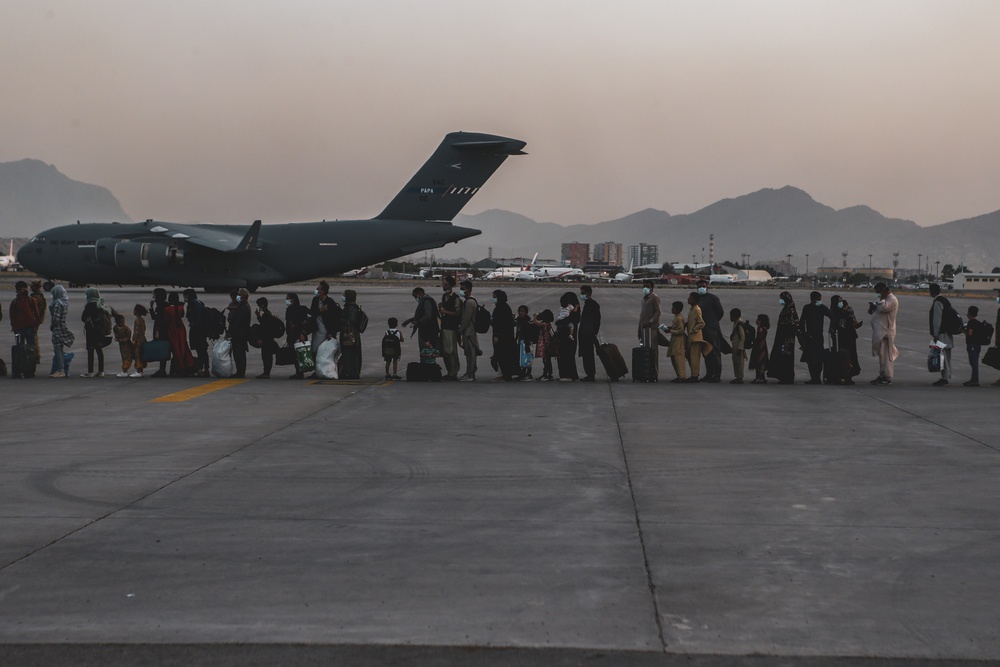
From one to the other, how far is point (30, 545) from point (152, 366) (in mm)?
15056

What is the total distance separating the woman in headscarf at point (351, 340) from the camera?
711 inches

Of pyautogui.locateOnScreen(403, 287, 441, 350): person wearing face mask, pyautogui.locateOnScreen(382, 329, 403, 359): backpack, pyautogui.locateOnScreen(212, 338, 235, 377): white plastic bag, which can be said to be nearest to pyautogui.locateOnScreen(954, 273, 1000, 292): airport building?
pyautogui.locateOnScreen(403, 287, 441, 350): person wearing face mask

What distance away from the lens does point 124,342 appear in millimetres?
18469

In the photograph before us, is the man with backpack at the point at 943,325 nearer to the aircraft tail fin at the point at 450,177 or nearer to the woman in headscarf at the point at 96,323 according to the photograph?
the woman in headscarf at the point at 96,323

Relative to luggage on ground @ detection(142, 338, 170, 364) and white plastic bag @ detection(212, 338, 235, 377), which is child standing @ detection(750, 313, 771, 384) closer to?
white plastic bag @ detection(212, 338, 235, 377)

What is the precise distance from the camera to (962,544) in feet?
24.0

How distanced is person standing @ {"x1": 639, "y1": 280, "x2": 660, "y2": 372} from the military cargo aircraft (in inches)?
1247

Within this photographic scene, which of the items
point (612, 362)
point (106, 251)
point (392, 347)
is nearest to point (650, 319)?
point (612, 362)

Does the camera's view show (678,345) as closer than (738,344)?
No

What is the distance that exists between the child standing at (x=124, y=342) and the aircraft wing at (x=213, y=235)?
2976cm

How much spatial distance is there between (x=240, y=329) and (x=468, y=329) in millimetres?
4339

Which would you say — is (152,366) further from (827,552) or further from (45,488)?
(827,552)

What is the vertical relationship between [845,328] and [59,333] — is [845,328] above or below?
above

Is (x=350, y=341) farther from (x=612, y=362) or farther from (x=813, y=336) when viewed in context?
(x=813, y=336)
